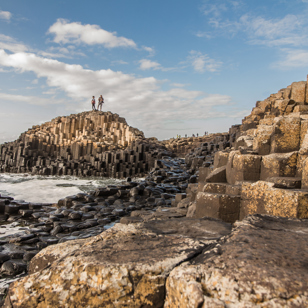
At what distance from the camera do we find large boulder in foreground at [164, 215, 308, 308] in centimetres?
136

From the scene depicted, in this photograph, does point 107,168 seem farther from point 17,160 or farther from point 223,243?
point 223,243

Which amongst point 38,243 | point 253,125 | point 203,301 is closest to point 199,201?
point 203,301

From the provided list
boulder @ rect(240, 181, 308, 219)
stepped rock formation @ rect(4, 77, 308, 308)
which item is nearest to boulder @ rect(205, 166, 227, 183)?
boulder @ rect(240, 181, 308, 219)

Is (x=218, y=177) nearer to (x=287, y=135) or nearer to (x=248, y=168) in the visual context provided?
(x=248, y=168)

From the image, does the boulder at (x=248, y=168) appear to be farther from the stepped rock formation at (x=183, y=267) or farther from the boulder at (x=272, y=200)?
the stepped rock formation at (x=183, y=267)

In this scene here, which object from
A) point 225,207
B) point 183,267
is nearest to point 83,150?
point 225,207

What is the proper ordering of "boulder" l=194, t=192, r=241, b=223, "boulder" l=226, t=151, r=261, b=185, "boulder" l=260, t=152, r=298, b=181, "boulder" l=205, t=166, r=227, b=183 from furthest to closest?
"boulder" l=205, t=166, r=227, b=183
"boulder" l=226, t=151, r=261, b=185
"boulder" l=260, t=152, r=298, b=181
"boulder" l=194, t=192, r=241, b=223

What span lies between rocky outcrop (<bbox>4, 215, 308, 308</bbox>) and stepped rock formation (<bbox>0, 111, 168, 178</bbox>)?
76.5 feet

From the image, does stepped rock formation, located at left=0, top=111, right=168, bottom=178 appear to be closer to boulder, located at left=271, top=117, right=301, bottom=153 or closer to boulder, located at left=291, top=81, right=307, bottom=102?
boulder, located at left=291, top=81, right=307, bottom=102

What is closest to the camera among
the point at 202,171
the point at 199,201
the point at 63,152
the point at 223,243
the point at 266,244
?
the point at 266,244

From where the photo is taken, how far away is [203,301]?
4.75 ft

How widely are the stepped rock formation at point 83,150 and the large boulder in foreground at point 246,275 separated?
23619mm

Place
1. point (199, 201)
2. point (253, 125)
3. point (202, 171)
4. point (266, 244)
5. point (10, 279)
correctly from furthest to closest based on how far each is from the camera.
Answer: point (253, 125) < point (202, 171) < point (199, 201) < point (10, 279) < point (266, 244)

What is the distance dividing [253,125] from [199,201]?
1198cm
